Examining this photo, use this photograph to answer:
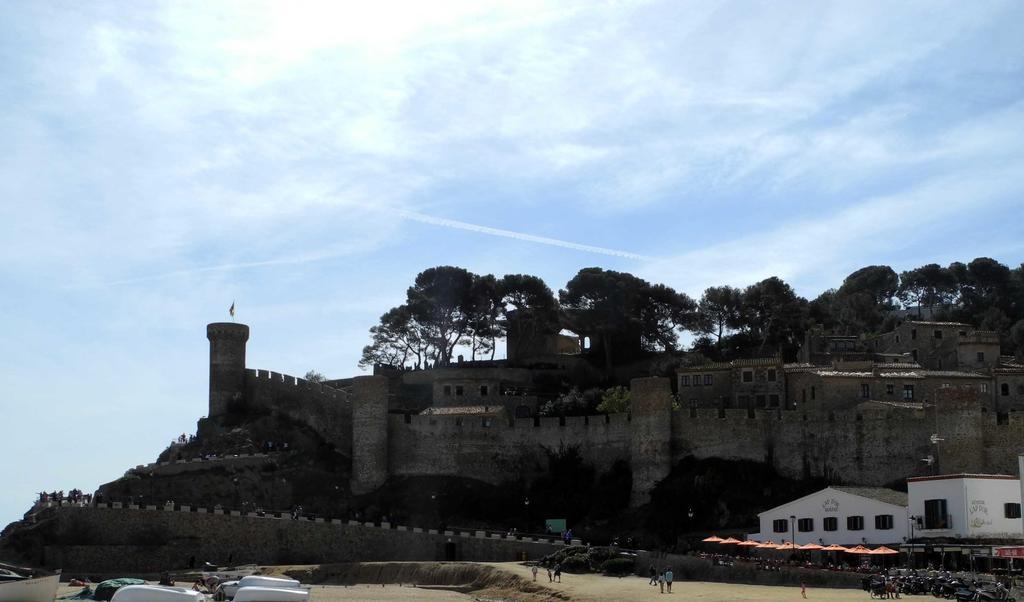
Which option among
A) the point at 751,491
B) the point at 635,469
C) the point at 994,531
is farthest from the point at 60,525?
the point at 994,531

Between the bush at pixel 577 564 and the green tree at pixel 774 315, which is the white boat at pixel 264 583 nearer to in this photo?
the bush at pixel 577 564

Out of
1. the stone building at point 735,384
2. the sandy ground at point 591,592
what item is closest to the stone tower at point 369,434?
the sandy ground at point 591,592

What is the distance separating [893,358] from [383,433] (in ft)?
92.8

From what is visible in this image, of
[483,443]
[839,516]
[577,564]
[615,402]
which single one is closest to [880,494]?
[839,516]

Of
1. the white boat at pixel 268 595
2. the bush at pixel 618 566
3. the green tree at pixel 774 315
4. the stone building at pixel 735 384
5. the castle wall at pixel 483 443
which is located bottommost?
the white boat at pixel 268 595

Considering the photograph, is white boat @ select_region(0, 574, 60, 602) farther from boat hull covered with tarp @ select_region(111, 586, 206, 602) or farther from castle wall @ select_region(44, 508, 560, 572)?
castle wall @ select_region(44, 508, 560, 572)

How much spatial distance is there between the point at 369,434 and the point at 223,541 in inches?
405

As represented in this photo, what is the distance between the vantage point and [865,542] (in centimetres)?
5072

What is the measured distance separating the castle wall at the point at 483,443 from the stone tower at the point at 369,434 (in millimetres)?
731

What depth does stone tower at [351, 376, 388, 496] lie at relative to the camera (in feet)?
221

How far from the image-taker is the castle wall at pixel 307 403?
71.9 meters

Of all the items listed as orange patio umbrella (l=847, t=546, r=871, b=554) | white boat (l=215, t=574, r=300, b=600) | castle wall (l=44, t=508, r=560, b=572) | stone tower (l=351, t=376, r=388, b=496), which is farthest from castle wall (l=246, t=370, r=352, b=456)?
orange patio umbrella (l=847, t=546, r=871, b=554)

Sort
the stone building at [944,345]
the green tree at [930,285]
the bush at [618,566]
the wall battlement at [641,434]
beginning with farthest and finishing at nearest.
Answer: the green tree at [930,285], the stone building at [944,345], the wall battlement at [641,434], the bush at [618,566]

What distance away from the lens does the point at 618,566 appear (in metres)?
49.6
